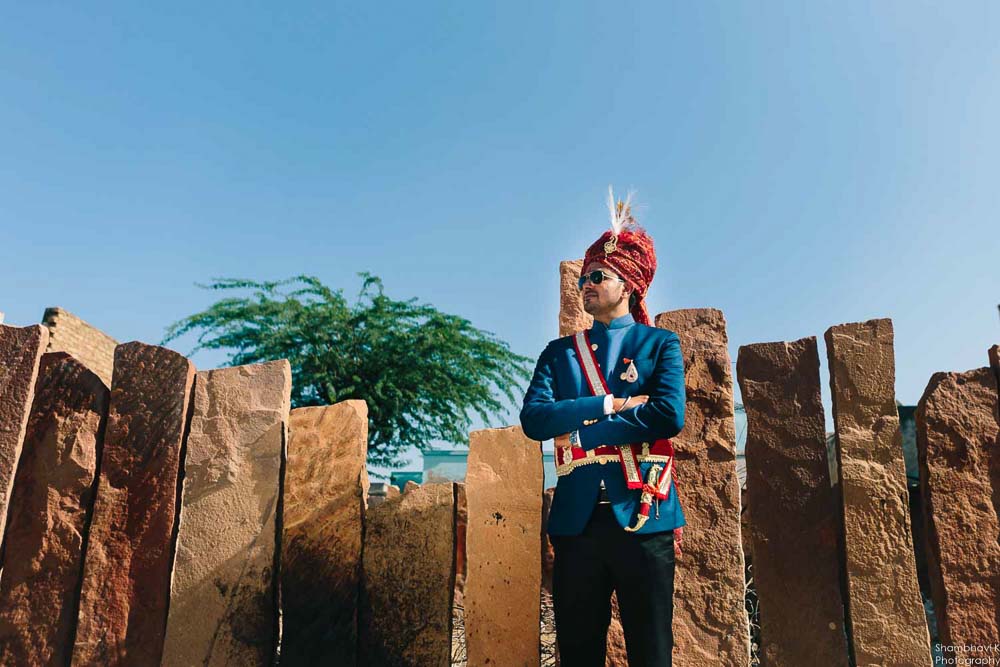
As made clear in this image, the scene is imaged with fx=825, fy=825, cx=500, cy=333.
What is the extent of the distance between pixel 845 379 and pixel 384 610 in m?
2.08

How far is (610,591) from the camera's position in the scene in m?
2.77

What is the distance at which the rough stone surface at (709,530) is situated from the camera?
3.17 m

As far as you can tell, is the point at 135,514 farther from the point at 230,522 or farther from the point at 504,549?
the point at 504,549

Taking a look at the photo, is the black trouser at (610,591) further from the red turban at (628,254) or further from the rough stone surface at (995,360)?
the rough stone surface at (995,360)

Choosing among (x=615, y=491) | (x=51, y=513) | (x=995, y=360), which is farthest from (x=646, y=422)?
(x=51, y=513)

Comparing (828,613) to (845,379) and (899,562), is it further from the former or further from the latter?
(845,379)

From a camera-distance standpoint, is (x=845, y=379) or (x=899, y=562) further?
(x=845, y=379)

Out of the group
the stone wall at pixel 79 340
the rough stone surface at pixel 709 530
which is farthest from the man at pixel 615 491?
the stone wall at pixel 79 340

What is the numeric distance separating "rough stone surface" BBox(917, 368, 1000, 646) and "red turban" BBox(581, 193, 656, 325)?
121 cm

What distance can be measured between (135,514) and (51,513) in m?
0.35

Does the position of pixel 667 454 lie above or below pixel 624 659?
above

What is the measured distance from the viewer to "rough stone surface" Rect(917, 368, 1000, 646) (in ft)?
10.1

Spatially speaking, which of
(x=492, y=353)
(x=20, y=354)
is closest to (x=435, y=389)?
→ (x=492, y=353)

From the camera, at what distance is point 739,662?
3154mm
